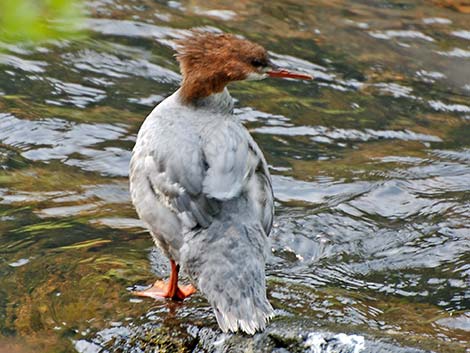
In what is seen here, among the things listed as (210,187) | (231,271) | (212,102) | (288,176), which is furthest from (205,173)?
(288,176)

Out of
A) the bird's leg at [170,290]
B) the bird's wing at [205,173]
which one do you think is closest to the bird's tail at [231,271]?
the bird's wing at [205,173]

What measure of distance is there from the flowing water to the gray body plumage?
0.64 ft

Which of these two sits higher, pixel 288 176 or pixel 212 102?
pixel 212 102

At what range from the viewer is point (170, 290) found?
478 cm

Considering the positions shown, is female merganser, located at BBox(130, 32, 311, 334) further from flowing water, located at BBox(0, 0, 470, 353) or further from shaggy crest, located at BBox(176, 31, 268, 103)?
flowing water, located at BBox(0, 0, 470, 353)

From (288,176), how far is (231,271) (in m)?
3.09

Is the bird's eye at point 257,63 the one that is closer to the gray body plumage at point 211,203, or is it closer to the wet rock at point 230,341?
the gray body plumage at point 211,203

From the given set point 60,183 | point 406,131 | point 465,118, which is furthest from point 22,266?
point 465,118

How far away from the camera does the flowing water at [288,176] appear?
4609 mm

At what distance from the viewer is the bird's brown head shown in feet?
16.7

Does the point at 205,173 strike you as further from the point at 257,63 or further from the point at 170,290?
the point at 257,63

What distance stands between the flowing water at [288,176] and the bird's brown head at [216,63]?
3.63 ft

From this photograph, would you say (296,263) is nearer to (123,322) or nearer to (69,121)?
(123,322)

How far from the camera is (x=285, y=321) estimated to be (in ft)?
13.9
